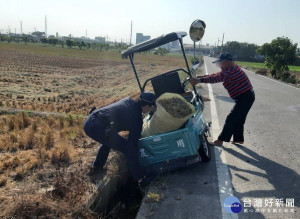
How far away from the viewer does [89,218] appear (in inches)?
121

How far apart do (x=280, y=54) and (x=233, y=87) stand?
22313 millimetres

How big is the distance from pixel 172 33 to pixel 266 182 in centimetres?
271

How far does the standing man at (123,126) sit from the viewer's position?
12.5 feet

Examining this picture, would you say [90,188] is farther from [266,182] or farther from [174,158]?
[266,182]

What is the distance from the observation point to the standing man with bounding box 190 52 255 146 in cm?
520

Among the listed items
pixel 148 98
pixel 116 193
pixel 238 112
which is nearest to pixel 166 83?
pixel 238 112

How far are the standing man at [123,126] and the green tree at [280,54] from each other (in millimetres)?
22871

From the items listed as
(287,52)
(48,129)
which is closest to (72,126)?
(48,129)

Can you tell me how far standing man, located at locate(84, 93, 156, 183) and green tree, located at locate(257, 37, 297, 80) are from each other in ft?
75.0

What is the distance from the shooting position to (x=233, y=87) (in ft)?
17.5

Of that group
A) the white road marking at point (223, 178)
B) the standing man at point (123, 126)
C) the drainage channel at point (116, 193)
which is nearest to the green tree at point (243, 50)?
the white road marking at point (223, 178)

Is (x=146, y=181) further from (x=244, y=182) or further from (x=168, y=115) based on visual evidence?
(x=244, y=182)

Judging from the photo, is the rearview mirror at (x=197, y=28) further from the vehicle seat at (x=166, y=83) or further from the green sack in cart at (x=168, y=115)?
the green sack in cart at (x=168, y=115)

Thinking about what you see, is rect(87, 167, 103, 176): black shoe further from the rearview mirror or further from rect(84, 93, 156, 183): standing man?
the rearview mirror
